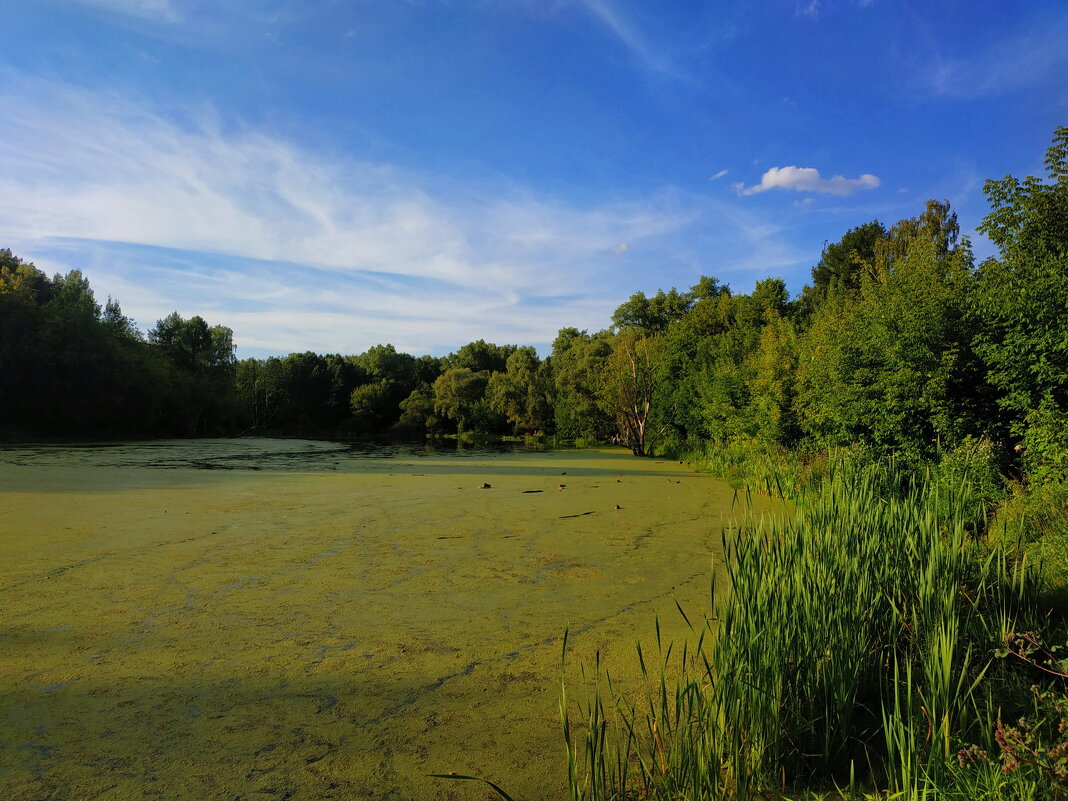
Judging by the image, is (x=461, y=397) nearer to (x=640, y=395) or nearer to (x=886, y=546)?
(x=640, y=395)

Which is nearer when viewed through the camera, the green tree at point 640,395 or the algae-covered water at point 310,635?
the algae-covered water at point 310,635

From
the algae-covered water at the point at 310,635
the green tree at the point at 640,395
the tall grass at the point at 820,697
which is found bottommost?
the algae-covered water at the point at 310,635

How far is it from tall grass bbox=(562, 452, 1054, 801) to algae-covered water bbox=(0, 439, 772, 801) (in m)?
0.42

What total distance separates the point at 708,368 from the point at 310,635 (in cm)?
1770

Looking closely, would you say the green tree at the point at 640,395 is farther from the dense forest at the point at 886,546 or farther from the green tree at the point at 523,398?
the green tree at the point at 523,398

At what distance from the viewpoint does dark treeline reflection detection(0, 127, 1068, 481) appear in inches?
266

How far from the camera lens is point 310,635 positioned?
3514 mm

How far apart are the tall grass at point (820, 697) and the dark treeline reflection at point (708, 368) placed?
3.61 meters

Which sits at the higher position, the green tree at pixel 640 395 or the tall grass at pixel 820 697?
the green tree at pixel 640 395

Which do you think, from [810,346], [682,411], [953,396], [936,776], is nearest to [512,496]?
[953,396]

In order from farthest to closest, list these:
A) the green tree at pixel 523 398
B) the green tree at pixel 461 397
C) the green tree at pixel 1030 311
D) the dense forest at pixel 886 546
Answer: the green tree at pixel 461 397, the green tree at pixel 523 398, the green tree at pixel 1030 311, the dense forest at pixel 886 546

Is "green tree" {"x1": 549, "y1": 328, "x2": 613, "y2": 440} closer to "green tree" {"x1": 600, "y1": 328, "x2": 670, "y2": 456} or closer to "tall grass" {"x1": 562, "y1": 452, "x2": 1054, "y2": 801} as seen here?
"green tree" {"x1": 600, "y1": 328, "x2": 670, "y2": 456}

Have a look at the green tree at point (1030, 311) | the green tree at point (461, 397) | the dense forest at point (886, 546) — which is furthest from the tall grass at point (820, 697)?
the green tree at point (461, 397)

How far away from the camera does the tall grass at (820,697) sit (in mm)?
1886
